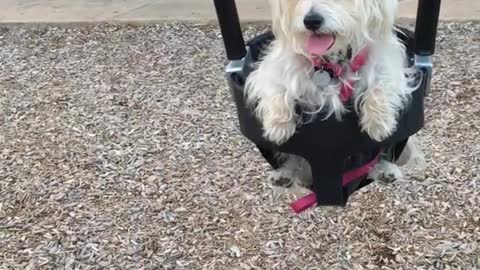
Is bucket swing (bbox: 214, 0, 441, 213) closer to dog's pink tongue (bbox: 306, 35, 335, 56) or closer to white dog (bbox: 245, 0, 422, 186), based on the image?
white dog (bbox: 245, 0, 422, 186)

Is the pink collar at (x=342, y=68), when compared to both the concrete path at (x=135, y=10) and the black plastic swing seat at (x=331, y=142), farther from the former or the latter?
the concrete path at (x=135, y=10)

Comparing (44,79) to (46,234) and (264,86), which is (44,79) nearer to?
(46,234)

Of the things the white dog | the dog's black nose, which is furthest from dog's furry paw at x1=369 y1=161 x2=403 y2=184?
the dog's black nose

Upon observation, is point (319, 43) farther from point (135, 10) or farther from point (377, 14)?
point (135, 10)

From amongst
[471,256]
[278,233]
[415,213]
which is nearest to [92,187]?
[278,233]

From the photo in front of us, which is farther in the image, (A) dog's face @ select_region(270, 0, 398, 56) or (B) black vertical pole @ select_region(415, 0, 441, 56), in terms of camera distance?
(B) black vertical pole @ select_region(415, 0, 441, 56)

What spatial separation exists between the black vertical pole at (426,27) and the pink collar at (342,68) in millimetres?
138

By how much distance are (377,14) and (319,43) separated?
14 centimetres

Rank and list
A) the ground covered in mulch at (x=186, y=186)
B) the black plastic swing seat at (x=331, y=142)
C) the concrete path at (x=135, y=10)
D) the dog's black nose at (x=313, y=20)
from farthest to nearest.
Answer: the concrete path at (x=135, y=10), the ground covered in mulch at (x=186, y=186), the black plastic swing seat at (x=331, y=142), the dog's black nose at (x=313, y=20)

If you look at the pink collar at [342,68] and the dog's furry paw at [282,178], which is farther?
the dog's furry paw at [282,178]

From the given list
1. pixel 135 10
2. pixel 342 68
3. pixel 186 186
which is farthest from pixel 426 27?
pixel 135 10

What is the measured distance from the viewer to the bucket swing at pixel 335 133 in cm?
169

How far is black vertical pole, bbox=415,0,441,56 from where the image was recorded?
1.81 meters

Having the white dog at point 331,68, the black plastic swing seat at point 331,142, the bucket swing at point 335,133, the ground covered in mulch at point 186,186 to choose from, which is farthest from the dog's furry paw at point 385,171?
the ground covered in mulch at point 186,186
